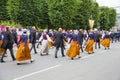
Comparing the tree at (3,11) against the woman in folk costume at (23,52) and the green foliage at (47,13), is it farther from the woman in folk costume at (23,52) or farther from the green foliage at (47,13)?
the woman in folk costume at (23,52)

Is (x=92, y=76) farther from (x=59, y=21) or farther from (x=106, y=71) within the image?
(x=59, y=21)

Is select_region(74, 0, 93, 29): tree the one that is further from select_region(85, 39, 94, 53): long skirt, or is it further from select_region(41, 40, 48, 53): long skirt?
select_region(41, 40, 48, 53): long skirt

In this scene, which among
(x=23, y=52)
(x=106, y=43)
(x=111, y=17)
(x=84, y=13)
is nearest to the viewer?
(x=23, y=52)

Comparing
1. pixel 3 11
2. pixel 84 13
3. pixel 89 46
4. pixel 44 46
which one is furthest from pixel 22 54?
pixel 84 13

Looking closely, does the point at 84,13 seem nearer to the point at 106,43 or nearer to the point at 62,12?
the point at 62,12

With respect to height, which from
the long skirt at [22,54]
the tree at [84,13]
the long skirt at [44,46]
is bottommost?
the tree at [84,13]

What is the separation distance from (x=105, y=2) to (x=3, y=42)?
11724 cm

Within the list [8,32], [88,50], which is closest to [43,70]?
[8,32]

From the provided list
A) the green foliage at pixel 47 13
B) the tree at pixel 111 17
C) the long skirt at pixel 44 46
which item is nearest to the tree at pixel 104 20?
the tree at pixel 111 17

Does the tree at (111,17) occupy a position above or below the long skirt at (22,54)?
below

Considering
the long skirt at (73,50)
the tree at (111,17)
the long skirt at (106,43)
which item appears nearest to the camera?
the long skirt at (73,50)

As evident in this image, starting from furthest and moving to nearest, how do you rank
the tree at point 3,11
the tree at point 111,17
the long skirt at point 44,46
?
the tree at point 111,17, the tree at point 3,11, the long skirt at point 44,46

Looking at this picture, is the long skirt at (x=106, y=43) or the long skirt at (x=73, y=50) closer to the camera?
the long skirt at (x=73, y=50)

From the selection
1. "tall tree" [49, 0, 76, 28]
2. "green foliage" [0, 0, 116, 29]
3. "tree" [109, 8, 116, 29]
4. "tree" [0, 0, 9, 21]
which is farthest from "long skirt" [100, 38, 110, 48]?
"tree" [109, 8, 116, 29]
